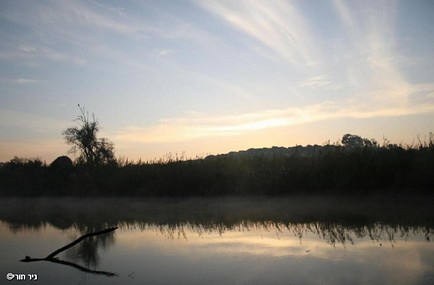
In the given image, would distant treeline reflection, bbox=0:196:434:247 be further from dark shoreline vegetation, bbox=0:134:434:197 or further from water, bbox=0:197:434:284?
dark shoreline vegetation, bbox=0:134:434:197

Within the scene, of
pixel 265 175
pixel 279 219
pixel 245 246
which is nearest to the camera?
pixel 245 246

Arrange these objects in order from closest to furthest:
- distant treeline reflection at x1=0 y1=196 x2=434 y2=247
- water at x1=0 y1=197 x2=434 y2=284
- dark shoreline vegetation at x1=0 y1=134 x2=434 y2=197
Answer: water at x1=0 y1=197 x2=434 y2=284
distant treeline reflection at x1=0 y1=196 x2=434 y2=247
dark shoreline vegetation at x1=0 y1=134 x2=434 y2=197

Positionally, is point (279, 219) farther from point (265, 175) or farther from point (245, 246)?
point (265, 175)

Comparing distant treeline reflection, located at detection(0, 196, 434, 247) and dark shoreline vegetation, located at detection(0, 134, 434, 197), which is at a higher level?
dark shoreline vegetation, located at detection(0, 134, 434, 197)

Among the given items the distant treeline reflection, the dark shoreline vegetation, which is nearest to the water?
the distant treeline reflection

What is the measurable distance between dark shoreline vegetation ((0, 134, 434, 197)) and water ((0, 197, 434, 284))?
101 cm

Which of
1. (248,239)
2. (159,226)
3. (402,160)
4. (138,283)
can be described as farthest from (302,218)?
(138,283)

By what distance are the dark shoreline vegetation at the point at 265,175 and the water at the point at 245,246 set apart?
1.01 meters

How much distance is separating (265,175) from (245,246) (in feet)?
26.3

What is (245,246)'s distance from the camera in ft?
22.1

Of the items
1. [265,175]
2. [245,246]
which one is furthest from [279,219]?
[265,175]

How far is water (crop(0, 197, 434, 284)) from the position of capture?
16.3 ft

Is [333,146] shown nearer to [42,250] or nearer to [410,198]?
[410,198]

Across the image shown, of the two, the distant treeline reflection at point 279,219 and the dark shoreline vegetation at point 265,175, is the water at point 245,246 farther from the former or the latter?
the dark shoreline vegetation at point 265,175
